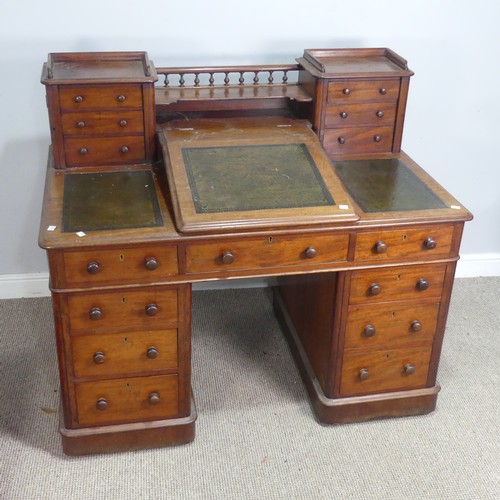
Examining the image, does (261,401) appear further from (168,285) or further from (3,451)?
(3,451)

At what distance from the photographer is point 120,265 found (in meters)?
2.25

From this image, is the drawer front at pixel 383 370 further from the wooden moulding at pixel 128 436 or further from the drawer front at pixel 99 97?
the drawer front at pixel 99 97

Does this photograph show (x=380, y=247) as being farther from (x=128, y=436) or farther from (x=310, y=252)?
(x=128, y=436)

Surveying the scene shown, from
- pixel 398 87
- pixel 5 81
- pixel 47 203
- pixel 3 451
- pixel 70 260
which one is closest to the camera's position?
pixel 70 260

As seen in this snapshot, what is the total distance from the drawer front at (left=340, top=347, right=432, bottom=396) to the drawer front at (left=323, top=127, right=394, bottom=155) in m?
0.79

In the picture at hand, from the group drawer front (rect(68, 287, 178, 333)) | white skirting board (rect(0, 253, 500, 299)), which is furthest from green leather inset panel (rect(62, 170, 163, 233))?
white skirting board (rect(0, 253, 500, 299))

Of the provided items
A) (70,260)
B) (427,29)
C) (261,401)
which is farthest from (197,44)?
(261,401)

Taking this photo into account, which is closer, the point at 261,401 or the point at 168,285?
the point at 168,285

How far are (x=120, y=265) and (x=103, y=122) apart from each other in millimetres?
620

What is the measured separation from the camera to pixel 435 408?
9.30 feet

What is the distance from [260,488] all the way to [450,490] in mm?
649

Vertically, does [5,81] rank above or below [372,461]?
above

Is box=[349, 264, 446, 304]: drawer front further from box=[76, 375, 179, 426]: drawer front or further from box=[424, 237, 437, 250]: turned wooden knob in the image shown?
box=[76, 375, 179, 426]: drawer front

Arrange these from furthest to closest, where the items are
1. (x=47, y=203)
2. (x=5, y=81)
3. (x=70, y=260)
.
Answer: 1. (x=5, y=81)
2. (x=47, y=203)
3. (x=70, y=260)
